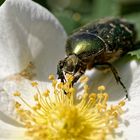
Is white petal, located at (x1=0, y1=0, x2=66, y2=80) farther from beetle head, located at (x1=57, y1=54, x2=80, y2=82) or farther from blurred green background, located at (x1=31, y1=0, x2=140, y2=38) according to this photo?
blurred green background, located at (x1=31, y1=0, x2=140, y2=38)

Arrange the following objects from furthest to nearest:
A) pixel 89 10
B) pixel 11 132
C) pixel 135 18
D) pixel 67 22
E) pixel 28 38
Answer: pixel 89 10 → pixel 135 18 → pixel 67 22 → pixel 28 38 → pixel 11 132

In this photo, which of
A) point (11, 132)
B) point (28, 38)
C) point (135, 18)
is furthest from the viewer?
point (135, 18)

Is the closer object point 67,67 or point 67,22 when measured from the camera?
point 67,67

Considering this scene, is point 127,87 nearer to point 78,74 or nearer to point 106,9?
point 78,74

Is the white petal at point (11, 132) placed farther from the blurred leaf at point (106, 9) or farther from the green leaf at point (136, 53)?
Result: the blurred leaf at point (106, 9)

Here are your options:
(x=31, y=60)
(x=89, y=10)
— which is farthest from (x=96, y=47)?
(x=89, y=10)

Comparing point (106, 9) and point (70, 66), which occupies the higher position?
point (106, 9)

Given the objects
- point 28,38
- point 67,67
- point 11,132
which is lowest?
point 11,132
